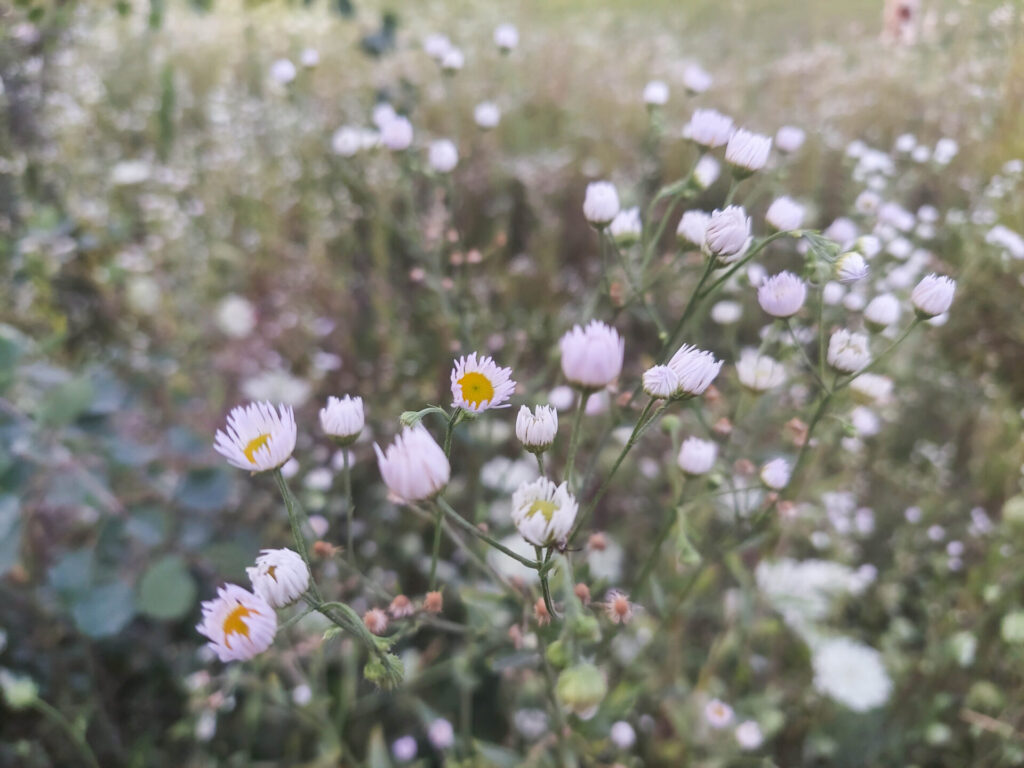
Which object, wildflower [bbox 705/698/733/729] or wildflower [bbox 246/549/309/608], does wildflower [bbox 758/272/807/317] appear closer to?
wildflower [bbox 246/549/309/608]

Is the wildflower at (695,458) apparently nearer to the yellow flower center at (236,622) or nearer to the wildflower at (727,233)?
the wildflower at (727,233)

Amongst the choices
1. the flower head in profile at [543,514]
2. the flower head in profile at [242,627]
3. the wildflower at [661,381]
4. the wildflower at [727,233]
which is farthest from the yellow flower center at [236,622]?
the wildflower at [727,233]

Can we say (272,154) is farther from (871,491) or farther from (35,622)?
(871,491)

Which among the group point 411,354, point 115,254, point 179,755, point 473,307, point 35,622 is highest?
point 473,307

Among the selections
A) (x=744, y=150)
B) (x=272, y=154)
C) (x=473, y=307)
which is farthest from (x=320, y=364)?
(x=272, y=154)

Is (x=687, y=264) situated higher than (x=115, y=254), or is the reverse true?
(x=687, y=264)

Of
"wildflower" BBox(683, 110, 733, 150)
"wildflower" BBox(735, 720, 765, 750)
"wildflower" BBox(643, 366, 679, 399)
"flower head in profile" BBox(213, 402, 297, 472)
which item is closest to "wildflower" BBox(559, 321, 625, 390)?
"wildflower" BBox(643, 366, 679, 399)

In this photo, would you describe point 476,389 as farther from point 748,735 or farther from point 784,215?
point 748,735

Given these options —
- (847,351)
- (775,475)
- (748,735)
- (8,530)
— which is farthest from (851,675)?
(8,530)
